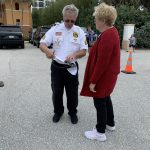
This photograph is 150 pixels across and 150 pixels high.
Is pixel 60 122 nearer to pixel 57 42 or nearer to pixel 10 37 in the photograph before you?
pixel 57 42

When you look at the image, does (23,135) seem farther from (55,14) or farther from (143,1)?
(55,14)

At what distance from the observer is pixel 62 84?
4.68m

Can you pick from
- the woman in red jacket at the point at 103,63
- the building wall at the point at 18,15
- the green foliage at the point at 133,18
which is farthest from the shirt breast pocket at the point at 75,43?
the building wall at the point at 18,15

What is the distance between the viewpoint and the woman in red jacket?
358cm

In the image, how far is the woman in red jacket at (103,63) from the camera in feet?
11.8

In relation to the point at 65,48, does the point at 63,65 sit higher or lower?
lower

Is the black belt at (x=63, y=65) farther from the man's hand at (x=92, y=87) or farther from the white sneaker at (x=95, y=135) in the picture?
the white sneaker at (x=95, y=135)

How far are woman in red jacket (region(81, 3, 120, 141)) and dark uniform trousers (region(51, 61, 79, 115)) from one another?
2.02 ft

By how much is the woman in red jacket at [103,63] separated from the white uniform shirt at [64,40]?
0.65 meters

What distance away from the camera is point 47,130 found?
14.6 ft

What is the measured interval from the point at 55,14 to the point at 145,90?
42238 millimetres

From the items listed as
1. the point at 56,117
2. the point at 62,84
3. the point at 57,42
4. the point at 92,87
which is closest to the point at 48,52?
the point at 57,42

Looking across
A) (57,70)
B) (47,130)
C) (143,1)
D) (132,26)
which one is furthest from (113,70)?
(143,1)

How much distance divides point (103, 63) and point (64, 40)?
3.31 ft
